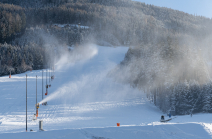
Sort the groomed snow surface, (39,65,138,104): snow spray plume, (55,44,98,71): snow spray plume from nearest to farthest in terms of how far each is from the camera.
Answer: the groomed snow surface → (39,65,138,104): snow spray plume → (55,44,98,71): snow spray plume

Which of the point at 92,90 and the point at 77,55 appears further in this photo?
the point at 77,55

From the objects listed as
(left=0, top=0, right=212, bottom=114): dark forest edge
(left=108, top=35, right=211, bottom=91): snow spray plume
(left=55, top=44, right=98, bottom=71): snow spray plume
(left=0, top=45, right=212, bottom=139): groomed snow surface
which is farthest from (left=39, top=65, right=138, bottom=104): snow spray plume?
(left=55, top=44, right=98, bottom=71): snow spray plume

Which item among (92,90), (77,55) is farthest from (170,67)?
(77,55)

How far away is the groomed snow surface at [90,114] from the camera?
36.0ft

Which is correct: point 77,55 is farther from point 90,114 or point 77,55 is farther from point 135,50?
point 90,114

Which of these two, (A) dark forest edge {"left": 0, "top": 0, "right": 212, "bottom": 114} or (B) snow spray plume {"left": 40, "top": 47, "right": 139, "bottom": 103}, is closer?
(A) dark forest edge {"left": 0, "top": 0, "right": 212, "bottom": 114}

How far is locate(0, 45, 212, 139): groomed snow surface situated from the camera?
11.0 meters

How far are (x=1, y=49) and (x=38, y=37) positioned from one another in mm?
32294

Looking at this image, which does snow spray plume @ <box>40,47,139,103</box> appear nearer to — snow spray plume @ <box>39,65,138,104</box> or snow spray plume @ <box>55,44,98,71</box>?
snow spray plume @ <box>39,65,138,104</box>

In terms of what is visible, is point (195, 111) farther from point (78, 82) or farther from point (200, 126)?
point (78, 82)

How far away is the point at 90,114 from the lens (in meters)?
24.8

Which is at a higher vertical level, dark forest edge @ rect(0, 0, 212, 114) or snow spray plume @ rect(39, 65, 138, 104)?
dark forest edge @ rect(0, 0, 212, 114)

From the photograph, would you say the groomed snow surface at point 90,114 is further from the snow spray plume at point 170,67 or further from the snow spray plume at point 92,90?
the snow spray plume at point 170,67

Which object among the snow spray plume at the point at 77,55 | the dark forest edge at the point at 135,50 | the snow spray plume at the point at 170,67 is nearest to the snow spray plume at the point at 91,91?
the dark forest edge at the point at 135,50
